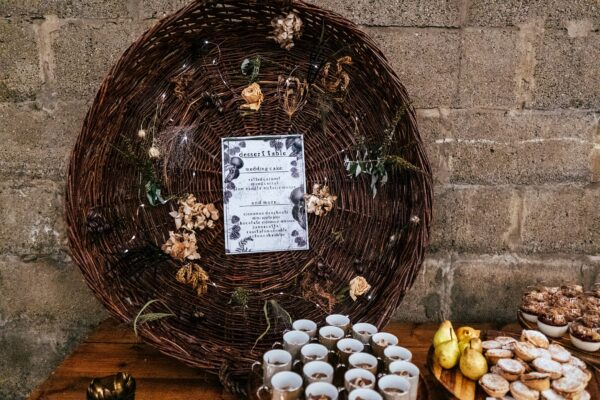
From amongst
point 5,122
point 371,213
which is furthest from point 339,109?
point 5,122

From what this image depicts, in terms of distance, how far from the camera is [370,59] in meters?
1.06

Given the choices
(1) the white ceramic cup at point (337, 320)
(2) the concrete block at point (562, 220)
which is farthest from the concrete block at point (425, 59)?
(1) the white ceramic cup at point (337, 320)

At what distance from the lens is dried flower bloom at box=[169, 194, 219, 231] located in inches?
41.4

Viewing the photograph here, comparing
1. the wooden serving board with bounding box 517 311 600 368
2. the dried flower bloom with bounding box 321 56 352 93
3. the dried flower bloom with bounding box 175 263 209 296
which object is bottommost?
the wooden serving board with bounding box 517 311 600 368

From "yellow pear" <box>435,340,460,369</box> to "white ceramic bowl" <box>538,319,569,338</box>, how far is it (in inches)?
10.0

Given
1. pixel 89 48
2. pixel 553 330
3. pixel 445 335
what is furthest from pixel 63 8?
pixel 553 330

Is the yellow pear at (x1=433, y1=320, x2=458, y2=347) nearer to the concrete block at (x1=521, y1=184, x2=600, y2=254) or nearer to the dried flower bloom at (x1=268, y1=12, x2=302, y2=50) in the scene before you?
the concrete block at (x1=521, y1=184, x2=600, y2=254)

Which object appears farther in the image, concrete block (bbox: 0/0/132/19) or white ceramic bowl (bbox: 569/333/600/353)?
concrete block (bbox: 0/0/132/19)

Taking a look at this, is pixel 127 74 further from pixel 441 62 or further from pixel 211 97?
pixel 441 62

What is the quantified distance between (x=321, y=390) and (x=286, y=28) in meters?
0.71

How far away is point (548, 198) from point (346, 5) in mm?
749

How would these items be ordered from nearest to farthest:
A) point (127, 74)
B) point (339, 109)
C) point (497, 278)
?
point (127, 74)
point (339, 109)
point (497, 278)

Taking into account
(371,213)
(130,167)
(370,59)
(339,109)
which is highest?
(370,59)

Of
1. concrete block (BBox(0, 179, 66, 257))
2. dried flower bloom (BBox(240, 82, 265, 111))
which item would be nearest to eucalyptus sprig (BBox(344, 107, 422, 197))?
dried flower bloom (BBox(240, 82, 265, 111))
